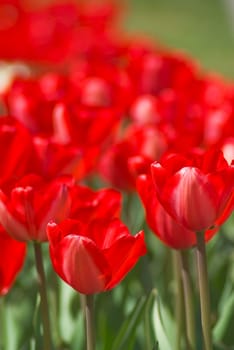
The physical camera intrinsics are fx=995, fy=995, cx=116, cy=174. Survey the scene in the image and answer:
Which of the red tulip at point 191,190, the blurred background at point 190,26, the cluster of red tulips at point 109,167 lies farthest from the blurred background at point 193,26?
the red tulip at point 191,190

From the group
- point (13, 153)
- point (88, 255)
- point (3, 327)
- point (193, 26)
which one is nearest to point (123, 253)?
point (88, 255)

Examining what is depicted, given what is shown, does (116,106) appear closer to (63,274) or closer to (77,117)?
(77,117)

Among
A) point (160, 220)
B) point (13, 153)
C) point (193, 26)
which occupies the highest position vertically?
point (193, 26)

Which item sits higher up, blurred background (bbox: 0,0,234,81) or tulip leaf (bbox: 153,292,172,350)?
blurred background (bbox: 0,0,234,81)

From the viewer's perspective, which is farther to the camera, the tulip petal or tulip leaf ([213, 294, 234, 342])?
tulip leaf ([213, 294, 234, 342])

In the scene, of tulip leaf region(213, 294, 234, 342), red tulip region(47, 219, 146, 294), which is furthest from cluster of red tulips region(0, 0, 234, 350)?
tulip leaf region(213, 294, 234, 342)

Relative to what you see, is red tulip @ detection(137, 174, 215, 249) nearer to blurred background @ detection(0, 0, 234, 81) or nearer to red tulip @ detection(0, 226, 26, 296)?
red tulip @ detection(0, 226, 26, 296)

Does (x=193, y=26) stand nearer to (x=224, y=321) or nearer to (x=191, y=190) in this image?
(x=224, y=321)
